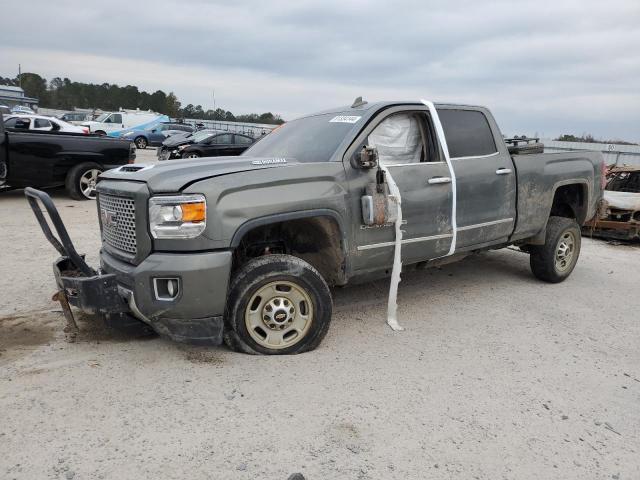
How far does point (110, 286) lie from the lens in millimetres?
3320

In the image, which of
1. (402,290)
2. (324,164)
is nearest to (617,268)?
(402,290)

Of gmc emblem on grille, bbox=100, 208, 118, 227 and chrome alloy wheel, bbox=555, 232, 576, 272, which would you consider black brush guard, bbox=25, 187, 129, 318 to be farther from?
chrome alloy wheel, bbox=555, 232, 576, 272

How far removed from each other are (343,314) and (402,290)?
105 cm

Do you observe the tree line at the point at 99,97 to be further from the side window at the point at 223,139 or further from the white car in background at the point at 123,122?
the side window at the point at 223,139

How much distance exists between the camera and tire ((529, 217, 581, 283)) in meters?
5.66

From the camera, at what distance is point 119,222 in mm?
3535

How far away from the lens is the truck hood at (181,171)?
3.24 meters

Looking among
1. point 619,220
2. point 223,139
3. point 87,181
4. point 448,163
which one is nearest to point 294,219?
point 448,163

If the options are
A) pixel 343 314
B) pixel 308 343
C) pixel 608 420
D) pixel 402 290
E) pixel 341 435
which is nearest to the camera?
pixel 341 435

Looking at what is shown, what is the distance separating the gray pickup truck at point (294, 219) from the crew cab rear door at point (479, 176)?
0.02 meters

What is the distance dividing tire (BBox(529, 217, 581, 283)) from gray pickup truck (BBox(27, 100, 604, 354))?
0.63m

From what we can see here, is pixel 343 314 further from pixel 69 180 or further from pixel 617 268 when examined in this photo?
pixel 69 180

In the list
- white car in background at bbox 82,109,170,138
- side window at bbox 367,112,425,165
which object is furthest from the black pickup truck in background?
white car in background at bbox 82,109,170,138

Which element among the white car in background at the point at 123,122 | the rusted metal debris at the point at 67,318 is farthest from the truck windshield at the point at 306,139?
the white car in background at the point at 123,122
